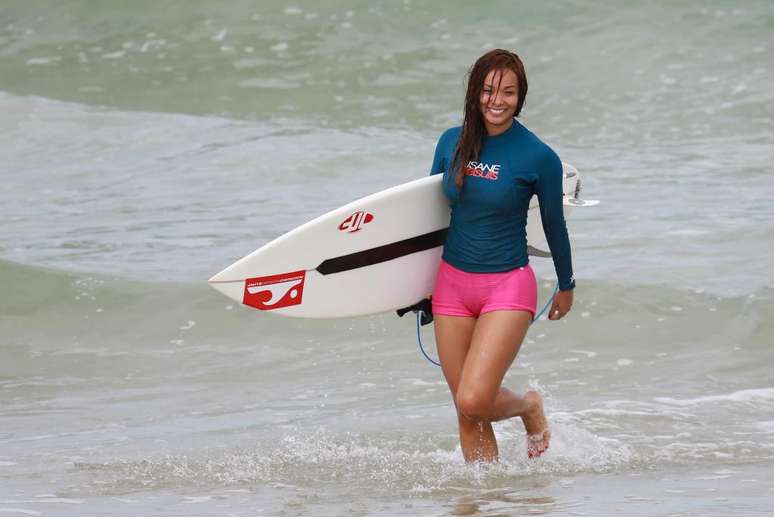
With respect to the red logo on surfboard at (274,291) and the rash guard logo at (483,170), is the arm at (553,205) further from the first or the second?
the red logo on surfboard at (274,291)

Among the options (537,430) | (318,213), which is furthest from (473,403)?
(318,213)

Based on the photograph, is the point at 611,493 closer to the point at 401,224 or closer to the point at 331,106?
the point at 401,224

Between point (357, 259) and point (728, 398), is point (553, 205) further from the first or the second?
point (728, 398)

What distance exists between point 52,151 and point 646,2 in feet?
29.0

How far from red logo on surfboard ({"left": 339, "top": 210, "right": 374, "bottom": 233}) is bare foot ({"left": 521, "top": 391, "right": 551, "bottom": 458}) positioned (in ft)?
3.00

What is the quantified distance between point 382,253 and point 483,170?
0.76 m

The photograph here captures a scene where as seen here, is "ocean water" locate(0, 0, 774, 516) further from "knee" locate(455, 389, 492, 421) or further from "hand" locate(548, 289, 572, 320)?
"hand" locate(548, 289, 572, 320)

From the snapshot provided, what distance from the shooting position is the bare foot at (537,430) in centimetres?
530

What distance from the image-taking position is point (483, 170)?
15.5 feet

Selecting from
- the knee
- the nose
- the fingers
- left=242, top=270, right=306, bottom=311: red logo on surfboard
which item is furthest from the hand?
left=242, top=270, right=306, bottom=311: red logo on surfboard

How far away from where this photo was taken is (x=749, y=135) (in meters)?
13.4

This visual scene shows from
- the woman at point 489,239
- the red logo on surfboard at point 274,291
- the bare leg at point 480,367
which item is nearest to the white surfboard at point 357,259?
the red logo on surfboard at point 274,291

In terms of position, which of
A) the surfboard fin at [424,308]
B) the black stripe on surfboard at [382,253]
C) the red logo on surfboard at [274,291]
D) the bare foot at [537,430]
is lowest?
the bare foot at [537,430]

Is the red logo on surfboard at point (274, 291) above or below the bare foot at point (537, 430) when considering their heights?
above
